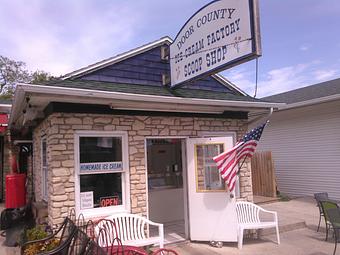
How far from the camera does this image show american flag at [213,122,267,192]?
5871 mm

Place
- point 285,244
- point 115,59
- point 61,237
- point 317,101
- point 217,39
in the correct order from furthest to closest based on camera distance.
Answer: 1. point 317,101
2. point 115,59
3. point 285,244
4. point 217,39
5. point 61,237

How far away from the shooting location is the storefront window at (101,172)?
18.6 ft

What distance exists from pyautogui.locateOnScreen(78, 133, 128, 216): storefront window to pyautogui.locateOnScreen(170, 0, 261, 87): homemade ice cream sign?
1.84 metres

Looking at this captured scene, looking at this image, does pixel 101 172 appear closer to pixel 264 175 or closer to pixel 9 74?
pixel 264 175

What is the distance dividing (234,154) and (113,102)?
233cm

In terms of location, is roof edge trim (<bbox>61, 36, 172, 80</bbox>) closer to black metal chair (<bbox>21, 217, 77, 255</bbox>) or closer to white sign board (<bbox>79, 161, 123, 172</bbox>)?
white sign board (<bbox>79, 161, 123, 172</bbox>)

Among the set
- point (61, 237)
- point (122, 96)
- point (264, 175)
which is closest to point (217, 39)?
point (122, 96)

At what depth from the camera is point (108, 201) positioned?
5.89 m

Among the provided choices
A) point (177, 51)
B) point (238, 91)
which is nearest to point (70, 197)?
point (177, 51)

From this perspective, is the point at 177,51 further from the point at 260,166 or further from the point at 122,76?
the point at 260,166

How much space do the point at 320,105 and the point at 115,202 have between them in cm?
813

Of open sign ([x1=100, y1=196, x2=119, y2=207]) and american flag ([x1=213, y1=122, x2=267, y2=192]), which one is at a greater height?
american flag ([x1=213, y1=122, x2=267, y2=192])

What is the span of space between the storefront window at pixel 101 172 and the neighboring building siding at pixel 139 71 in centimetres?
137

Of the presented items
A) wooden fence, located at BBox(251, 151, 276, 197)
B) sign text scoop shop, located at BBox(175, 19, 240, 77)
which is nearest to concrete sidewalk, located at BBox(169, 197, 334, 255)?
wooden fence, located at BBox(251, 151, 276, 197)
